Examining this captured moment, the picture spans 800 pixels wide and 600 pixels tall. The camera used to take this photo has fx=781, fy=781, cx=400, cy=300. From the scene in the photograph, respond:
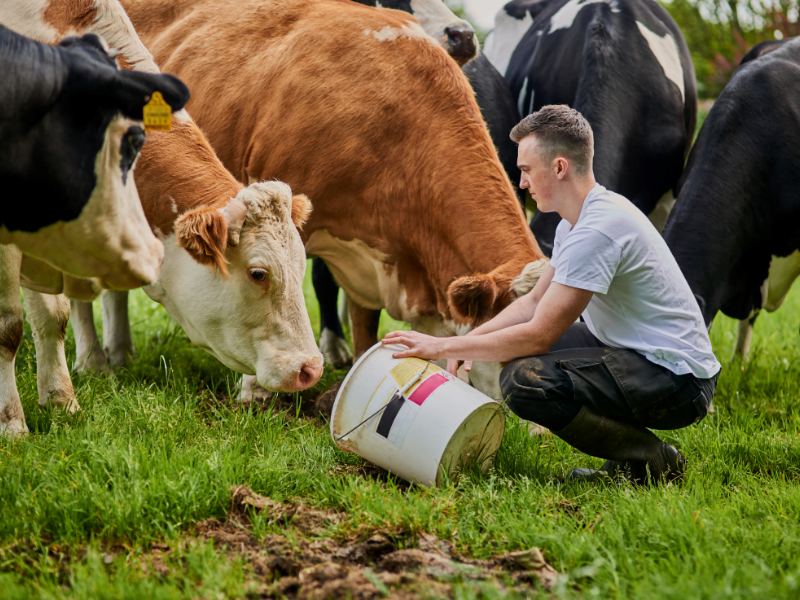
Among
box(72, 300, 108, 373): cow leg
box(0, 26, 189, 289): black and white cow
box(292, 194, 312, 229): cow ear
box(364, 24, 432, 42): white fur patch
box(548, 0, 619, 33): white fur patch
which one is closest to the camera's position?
box(0, 26, 189, 289): black and white cow

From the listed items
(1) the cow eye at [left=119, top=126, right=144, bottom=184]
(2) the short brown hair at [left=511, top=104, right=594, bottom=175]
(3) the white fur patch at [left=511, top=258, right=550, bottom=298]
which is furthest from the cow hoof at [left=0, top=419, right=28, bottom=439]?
(2) the short brown hair at [left=511, top=104, right=594, bottom=175]

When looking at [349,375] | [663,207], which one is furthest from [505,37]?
[349,375]

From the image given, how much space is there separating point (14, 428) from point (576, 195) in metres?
2.58

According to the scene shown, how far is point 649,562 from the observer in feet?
7.73

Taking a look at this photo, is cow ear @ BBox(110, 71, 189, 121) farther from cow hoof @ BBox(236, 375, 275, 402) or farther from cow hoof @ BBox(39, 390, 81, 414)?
cow hoof @ BBox(236, 375, 275, 402)

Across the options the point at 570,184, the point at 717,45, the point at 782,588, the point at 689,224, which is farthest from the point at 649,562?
the point at 717,45

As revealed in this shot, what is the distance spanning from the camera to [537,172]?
318 centimetres

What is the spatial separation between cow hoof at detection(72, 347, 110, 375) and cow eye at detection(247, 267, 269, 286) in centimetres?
143

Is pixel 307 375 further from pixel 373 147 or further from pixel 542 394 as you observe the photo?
pixel 373 147

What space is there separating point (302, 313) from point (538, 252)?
4.30 feet

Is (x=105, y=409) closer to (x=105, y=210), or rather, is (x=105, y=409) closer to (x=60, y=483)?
(x=60, y=483)

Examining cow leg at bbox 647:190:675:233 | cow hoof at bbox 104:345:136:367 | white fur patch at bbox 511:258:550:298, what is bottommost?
cow hoof at bbox 104:345:136:367

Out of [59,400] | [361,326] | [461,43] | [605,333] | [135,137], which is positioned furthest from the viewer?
[461,43]

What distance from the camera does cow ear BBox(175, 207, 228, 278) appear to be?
318cm
